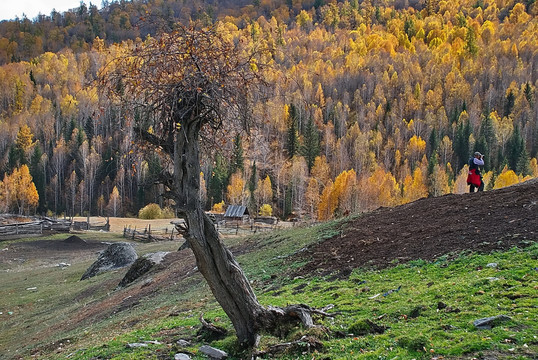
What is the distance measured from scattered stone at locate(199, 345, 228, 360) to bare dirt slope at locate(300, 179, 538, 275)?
570cm

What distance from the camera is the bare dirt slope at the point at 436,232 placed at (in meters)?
12.0

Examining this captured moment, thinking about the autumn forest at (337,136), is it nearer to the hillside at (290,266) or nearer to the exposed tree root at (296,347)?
the hillside at (290,266)

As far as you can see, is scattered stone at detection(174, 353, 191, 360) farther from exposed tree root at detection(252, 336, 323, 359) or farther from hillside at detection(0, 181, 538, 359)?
hillside at detection(0, 181, 538, 359)

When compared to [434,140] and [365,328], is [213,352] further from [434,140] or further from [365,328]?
[434,140]

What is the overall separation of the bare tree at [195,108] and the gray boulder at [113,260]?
22.1m

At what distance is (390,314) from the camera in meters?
8.50

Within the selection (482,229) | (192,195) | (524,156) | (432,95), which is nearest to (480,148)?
(524,156)

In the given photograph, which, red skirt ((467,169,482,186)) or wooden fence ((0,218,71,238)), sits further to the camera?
wooden fence ((0,218,71,238))

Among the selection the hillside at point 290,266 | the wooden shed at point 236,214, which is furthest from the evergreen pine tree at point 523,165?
the hillside at point 290,266

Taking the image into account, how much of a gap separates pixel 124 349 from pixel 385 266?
6933 mm

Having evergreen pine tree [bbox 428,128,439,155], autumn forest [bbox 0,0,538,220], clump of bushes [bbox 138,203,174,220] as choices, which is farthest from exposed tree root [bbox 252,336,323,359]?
evergreen pine tree [bbox 428,128,439,155]

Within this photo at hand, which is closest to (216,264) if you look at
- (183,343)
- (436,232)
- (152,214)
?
(183,343)

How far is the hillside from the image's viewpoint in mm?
11727

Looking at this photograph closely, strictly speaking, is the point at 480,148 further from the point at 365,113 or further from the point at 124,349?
the point at 124,349
